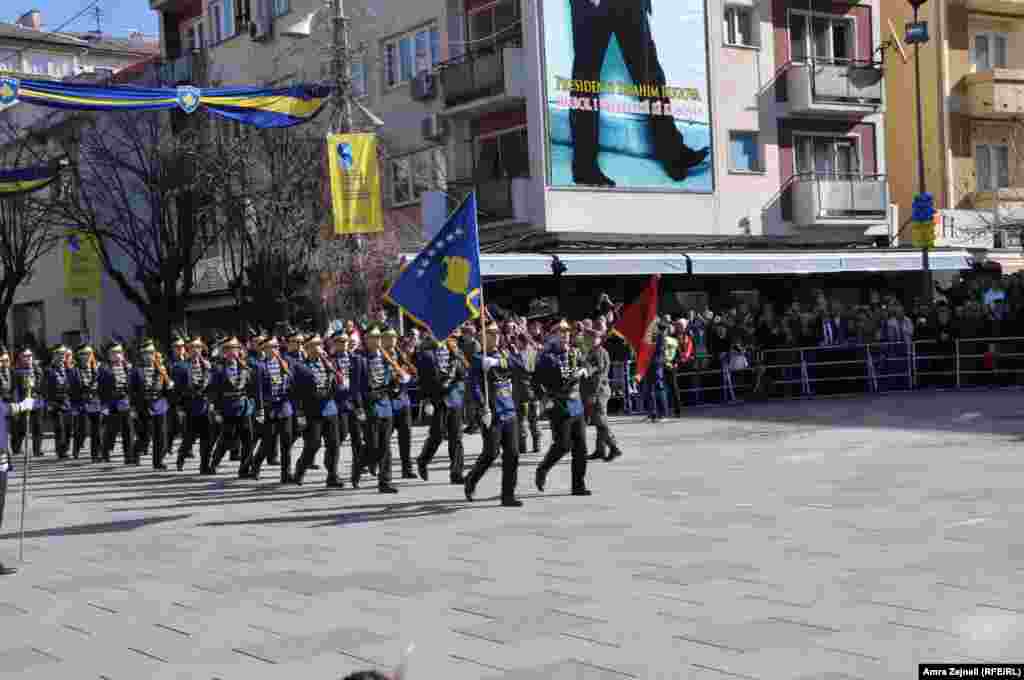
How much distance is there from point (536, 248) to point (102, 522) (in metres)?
20.2

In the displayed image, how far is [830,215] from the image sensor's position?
38.8m

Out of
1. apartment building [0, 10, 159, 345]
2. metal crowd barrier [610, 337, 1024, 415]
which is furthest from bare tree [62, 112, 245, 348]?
metal crowd barrier [610, 337, 1024, 415]

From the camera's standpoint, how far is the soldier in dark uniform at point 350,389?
16531 millimetres

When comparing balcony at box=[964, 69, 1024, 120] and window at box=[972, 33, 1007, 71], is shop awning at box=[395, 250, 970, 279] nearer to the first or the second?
balcony at box=[964, 69, 1024, 120]

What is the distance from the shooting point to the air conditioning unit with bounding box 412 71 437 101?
119ft

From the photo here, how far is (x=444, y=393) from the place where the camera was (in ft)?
54.9

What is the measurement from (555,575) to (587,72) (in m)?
26.5

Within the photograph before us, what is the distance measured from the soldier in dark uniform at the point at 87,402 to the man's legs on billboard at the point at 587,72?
1391cm

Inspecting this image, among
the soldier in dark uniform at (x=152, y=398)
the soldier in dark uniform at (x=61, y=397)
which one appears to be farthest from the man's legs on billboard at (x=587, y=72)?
the soldier in dark uniform at (x=152, y=398)

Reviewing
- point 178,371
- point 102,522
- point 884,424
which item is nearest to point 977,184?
point 884,424

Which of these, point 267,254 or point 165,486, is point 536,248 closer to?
point 267,254

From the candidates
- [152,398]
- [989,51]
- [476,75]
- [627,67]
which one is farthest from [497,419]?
[989,51]

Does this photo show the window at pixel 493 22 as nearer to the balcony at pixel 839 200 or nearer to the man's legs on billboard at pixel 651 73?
the man's legs on billboard at pixel 651 73

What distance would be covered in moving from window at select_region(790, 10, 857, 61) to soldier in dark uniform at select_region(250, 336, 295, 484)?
83.6 feet
